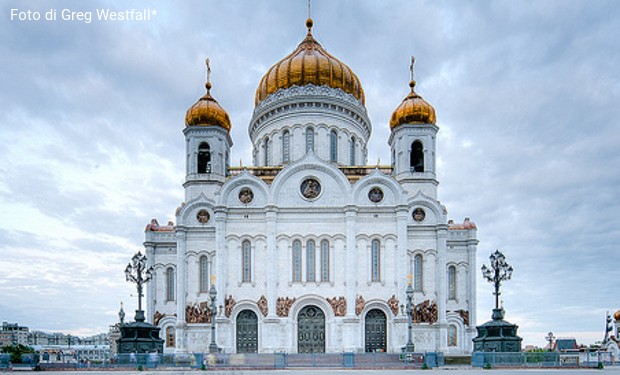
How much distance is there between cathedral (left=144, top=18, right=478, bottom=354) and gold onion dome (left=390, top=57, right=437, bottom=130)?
80mm

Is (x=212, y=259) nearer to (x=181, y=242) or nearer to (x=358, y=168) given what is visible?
(x=181, y=242)

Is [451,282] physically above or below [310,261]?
below

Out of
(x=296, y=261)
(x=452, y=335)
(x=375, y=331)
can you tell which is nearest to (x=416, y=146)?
(x=296, y=261)

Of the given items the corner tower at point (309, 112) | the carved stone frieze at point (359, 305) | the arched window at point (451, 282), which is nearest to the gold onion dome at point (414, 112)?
the corner tower at point (309, 112)

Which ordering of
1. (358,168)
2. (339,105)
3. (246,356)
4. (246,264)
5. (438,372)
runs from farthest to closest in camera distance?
(339,105) → (358,168) → (246,264) → (246,356) → (438,372)

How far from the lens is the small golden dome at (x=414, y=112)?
40.3 m

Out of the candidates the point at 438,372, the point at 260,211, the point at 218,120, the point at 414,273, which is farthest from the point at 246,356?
the point at 218,120

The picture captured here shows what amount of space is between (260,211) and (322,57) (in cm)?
1337

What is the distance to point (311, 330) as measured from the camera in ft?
118

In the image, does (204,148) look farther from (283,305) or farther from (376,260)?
(376,260)

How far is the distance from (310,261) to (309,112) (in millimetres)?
11213

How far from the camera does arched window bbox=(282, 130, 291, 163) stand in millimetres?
42156

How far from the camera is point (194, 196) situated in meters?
39.6

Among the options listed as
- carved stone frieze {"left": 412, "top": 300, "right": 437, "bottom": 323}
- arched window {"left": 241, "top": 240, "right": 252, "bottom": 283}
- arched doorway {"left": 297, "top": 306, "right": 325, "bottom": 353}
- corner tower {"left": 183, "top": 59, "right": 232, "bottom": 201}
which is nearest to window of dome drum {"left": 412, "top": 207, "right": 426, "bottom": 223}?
carved stone frieze {"left": 412, "top": 300, "right": 437, "bottom": 323}
